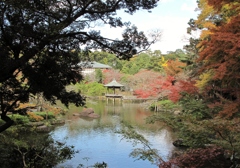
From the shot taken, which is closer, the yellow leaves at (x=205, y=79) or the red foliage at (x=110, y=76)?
the yellow leaves at (x=205, y=79)

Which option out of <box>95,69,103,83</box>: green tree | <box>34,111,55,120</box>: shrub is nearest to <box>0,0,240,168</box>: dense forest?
<box>34,111,55,120</box>: shrub

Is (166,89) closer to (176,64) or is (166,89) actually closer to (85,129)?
(176,64)

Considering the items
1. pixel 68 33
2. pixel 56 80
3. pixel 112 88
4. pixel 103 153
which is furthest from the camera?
pixel 112 88

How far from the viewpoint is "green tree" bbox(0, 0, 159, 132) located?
10.2 ft

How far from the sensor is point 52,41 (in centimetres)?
313

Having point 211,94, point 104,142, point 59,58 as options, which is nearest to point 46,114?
point 104,142

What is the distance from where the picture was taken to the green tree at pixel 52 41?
122 inches

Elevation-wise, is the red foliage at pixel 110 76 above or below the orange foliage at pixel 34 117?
above

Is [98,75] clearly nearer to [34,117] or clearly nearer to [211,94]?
[34,117]

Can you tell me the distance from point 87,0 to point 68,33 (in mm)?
532

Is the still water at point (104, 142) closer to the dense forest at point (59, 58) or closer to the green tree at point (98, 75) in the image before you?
the dense forest at point (59, 58)

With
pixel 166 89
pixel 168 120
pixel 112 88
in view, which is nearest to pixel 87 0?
pixel 168 120

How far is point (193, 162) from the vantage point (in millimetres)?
3822

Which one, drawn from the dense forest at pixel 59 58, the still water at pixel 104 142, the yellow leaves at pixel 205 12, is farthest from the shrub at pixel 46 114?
the yellow leaves at pixel 205 12
